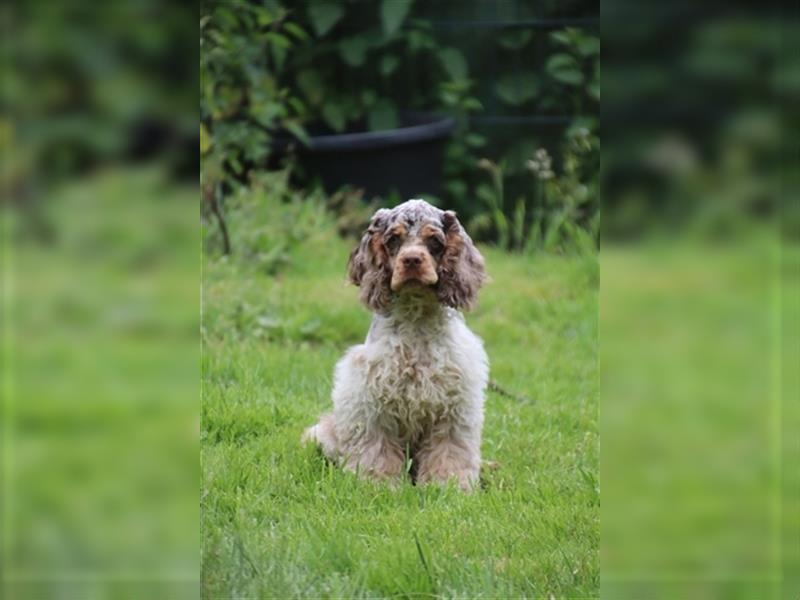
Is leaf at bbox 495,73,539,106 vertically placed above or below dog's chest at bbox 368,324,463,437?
above

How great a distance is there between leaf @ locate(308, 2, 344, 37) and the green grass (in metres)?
1.34

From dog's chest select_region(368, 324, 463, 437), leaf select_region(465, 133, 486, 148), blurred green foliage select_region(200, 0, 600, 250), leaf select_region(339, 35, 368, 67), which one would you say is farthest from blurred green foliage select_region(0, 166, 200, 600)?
leaf select_region(465, 133, 486, 148)

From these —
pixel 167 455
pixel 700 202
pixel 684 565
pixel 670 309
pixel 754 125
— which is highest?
pixel 754 125

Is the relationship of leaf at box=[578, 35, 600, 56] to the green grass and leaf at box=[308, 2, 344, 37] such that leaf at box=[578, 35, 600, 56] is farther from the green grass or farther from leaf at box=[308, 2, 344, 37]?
leaf at box=[308, 2, 344, 37]

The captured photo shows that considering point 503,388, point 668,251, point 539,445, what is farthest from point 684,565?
point 503,388

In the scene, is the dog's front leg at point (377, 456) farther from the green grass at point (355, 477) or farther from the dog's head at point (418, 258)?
the dog's head at point (418, 258)

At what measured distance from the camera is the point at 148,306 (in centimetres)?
172

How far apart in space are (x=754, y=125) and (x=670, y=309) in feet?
1.12

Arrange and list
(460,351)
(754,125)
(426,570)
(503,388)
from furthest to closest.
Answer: (503,388) → (460,351) → (426,570) → (754,125)

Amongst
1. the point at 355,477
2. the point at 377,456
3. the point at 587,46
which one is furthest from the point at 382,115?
the point at 355,477

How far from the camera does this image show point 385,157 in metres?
5.25

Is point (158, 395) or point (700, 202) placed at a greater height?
point (700, 202)

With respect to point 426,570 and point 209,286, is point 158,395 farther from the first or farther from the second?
point 209,286

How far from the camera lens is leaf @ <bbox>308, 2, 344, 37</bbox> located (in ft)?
16.2
